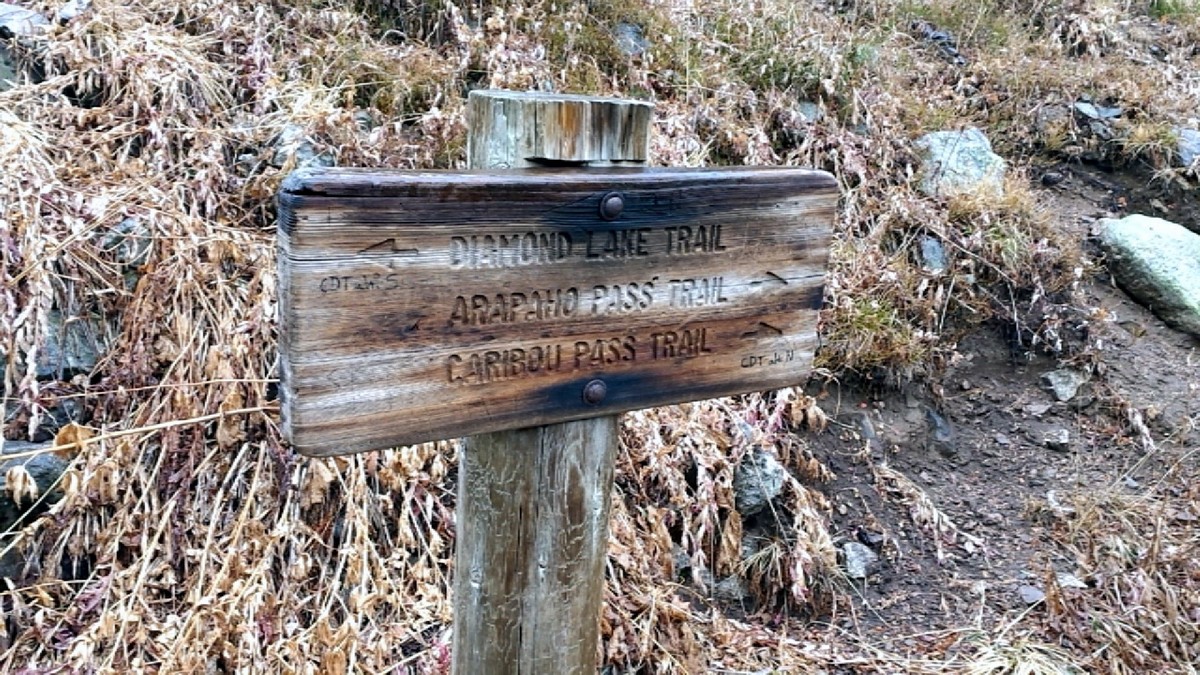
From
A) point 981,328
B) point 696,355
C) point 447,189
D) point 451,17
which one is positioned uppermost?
point 451,17

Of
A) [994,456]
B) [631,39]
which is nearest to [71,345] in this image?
[631,39]

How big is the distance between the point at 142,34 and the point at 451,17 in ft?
5.08

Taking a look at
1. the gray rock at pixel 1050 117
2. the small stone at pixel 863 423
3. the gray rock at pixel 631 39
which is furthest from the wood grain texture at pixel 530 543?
the gray rock at pixel 1050 117

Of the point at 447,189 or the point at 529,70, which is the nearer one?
the point at 447,189

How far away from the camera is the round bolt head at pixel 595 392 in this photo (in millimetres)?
1633

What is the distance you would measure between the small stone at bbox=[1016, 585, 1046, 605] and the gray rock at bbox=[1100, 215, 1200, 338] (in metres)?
2.58

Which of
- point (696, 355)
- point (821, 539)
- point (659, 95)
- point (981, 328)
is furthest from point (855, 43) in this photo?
point (696, 355)

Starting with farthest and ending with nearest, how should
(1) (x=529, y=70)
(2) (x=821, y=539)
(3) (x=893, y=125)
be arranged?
1. (3) (x=893, y=125)
2. (1) (x=529, y=70)
3. (2) (x=821, y=539)

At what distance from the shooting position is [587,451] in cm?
178

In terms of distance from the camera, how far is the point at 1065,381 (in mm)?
4898

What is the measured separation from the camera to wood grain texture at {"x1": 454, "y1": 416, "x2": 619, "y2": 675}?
1722 mm

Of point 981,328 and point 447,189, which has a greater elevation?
point 447,189

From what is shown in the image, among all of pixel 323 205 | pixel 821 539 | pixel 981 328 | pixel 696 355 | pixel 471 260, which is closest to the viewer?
pixel 323 205

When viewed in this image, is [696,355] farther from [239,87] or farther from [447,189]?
[239,87]
